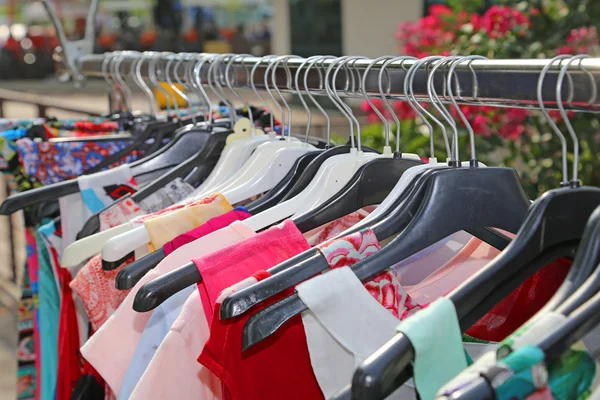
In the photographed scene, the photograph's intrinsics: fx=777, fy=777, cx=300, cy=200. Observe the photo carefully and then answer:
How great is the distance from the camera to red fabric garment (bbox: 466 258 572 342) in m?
0.92

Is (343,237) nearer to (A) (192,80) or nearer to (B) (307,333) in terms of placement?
(B) (307,333)

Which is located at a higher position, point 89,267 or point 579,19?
point 579,19

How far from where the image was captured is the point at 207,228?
105 centimetres

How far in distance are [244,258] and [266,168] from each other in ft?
0.98

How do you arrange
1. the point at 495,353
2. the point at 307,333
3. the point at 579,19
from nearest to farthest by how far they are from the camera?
the point at 495,353 → the point at 307,333 → the point at 579,19

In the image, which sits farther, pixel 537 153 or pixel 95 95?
pixel 95 95

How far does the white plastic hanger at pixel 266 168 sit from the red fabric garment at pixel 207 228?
10 cm

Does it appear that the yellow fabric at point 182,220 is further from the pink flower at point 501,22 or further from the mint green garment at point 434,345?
the pink flower at point 501,22

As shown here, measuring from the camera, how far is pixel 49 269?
1.53m

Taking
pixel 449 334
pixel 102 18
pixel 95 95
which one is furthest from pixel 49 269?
pixel 102 18

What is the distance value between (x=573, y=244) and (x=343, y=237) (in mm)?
236

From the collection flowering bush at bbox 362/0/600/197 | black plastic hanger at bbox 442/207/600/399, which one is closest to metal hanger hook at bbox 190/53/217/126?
black plastic hanger at bbox 442/207/600/399

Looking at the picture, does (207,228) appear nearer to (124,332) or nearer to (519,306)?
(124,332)

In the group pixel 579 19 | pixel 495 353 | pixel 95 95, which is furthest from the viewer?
pixel 95 95
